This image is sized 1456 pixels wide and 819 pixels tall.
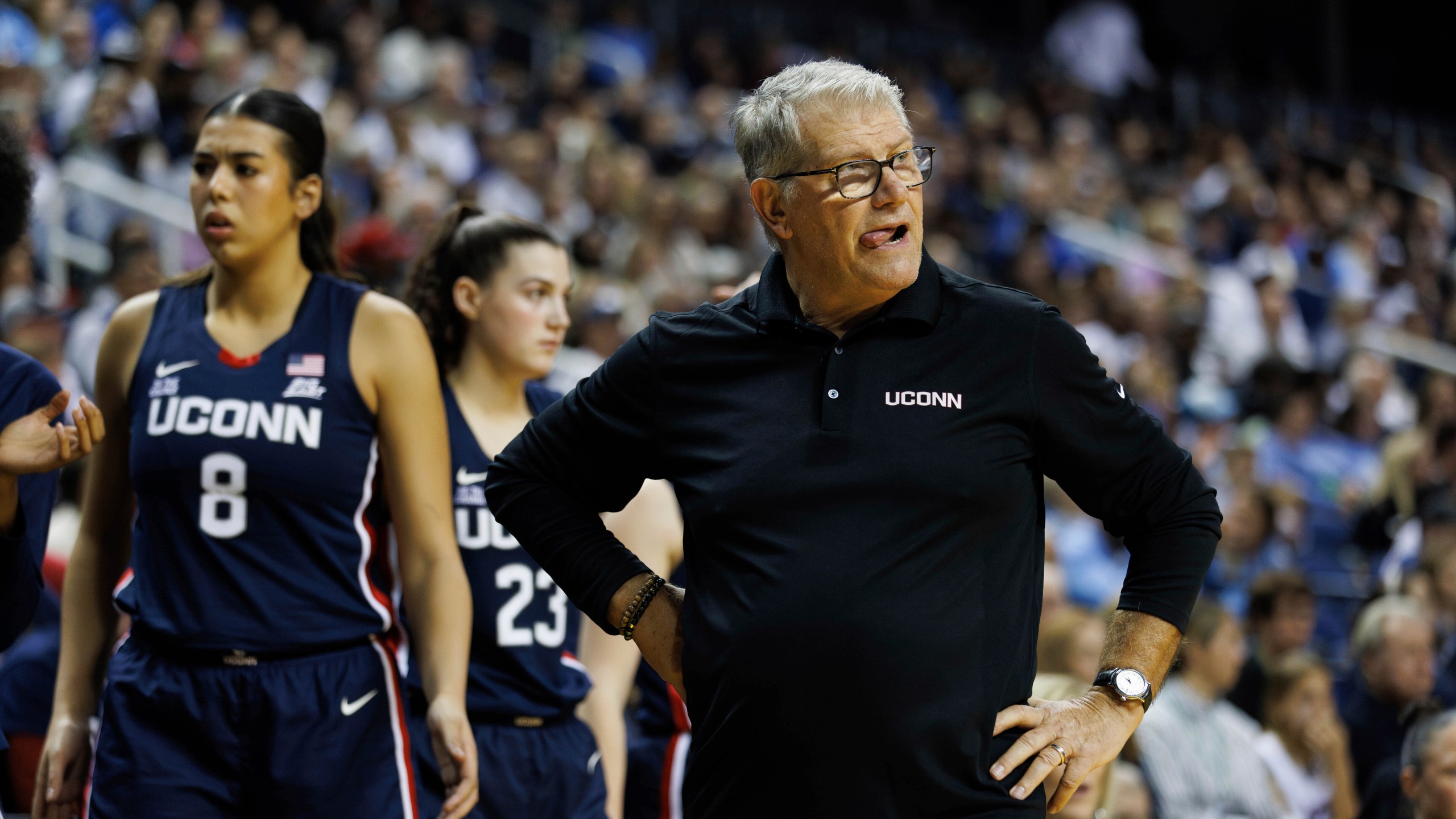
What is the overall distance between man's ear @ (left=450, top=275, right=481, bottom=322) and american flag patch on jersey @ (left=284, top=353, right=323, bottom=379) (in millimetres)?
613

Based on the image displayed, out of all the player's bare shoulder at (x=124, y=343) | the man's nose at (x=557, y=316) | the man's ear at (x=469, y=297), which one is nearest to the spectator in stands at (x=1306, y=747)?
the man's nose at (x=557, y=316)

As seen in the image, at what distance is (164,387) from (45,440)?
1.49 ft

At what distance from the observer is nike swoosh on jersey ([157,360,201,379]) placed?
3127mm

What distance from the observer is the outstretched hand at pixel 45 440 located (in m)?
2.65

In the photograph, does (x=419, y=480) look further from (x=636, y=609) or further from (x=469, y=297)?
(x=636, y=609)

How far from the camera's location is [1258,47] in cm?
2162

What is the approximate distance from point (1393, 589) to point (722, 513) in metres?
5.60

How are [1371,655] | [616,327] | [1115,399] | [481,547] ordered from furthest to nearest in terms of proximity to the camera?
1. [616,327]
2. [1371,655]
3. [481,547]
4. [1115,399]

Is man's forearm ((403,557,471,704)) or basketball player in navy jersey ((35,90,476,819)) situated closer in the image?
basketball player in navy jersey ((35,90,476,819))

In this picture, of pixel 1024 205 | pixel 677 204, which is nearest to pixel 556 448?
pixel 677 204

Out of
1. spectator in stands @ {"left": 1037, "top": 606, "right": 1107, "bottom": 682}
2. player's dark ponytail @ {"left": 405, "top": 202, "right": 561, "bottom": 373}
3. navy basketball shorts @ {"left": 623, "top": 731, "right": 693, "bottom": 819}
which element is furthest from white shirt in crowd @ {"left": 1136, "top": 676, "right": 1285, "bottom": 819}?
player's dark ponytail @ {"left": 405, "top": 202, "right": 561, "bottom": 373}

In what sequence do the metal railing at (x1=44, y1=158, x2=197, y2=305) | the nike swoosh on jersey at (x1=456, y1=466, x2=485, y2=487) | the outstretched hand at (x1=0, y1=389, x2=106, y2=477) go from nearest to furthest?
the outstretched hand at (x1=0, y1=389, x2=106, y2=477), the nike swoosh on jersey at (x1=456, y1=466, x2=485, y2=487), the metal railing at (x1=44, y1=158, x2=197, y2=305)

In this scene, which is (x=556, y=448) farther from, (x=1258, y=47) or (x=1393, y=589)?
(x=1258, y=47)

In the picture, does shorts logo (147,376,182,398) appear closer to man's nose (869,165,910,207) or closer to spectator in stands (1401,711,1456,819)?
man's nose (869,165,910,207)
